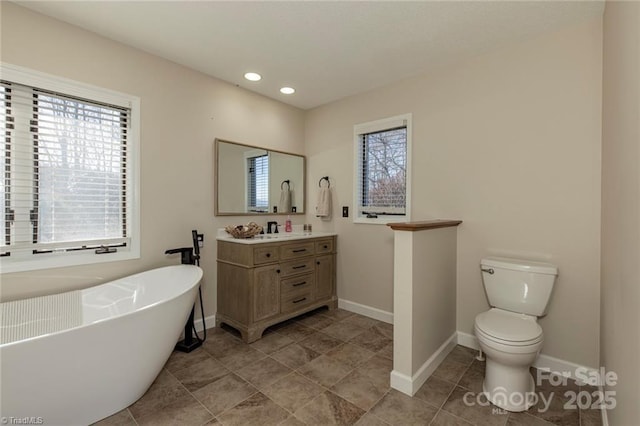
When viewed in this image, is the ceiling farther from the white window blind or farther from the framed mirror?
the framed mirror

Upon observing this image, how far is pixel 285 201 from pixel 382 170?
4.07ft

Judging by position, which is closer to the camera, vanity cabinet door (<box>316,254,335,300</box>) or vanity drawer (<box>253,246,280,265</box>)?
vanity drawer (<box>253,246,280,265</box>)

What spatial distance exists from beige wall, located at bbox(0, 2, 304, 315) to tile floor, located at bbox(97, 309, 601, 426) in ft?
2.75

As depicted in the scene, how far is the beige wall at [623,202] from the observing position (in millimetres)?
991

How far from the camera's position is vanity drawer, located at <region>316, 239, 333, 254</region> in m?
3.24

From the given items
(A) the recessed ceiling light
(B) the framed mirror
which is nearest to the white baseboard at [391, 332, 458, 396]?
(B) the framed mirror

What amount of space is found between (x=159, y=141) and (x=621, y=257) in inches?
123

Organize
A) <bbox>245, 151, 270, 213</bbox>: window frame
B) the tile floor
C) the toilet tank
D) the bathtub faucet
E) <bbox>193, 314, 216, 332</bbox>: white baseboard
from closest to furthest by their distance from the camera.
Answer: the tile floor → the toilet tank → the bathtub faucet → <bbox>193, 314, 216, 332</bbox>: white baseboard → <bbox>245, 151, 270, 213</bbox>: window frame

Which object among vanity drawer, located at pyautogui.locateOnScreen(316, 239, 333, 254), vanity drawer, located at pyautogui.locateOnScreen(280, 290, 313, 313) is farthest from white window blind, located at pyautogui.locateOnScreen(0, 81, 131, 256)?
vanity drawer, located at pyautogui.locateOnScreen(316, 239, 333, 254)

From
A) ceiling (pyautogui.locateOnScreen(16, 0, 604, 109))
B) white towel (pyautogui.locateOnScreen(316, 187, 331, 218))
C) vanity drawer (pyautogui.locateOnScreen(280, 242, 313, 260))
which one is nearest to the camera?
ceiling (pyautogui.locateOnScreen(16, 0, 604, 109))

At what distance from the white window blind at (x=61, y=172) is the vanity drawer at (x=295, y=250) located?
1.34 metres

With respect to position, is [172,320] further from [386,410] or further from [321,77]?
[321,77]

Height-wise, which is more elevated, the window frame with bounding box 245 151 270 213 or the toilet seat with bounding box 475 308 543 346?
the window frame with bounding box 245 151 270 213

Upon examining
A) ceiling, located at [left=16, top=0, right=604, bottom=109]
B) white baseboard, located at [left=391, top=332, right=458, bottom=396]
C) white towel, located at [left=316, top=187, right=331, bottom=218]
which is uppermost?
ceiling, located at [left=16, top=0, right=604, bottom=109]
